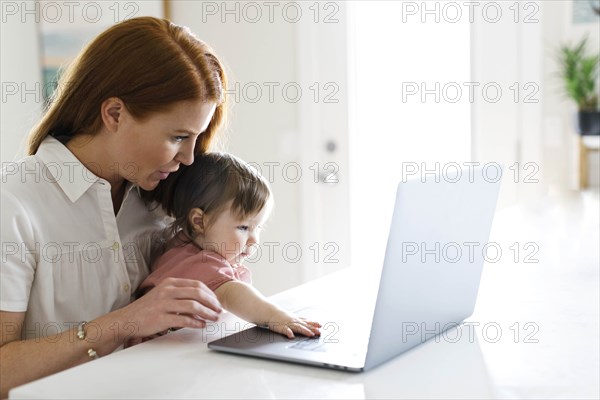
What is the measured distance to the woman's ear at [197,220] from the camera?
1407mm

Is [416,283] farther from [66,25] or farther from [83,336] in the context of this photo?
[66,25]

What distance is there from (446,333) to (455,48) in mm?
2135

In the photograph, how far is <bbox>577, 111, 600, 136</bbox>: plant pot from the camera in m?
3.16

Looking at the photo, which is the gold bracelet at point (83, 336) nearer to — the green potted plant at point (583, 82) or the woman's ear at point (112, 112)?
the woman's ear at point (112, 112)

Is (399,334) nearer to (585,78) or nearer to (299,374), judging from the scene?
(299,374)

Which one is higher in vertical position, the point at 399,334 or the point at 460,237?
the point at 460,237

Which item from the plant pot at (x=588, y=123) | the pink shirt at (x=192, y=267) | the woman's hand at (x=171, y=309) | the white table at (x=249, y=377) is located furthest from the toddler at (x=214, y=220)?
the plant pot at (x=588, y=123)

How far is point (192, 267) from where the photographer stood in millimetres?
1348

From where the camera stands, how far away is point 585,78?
322 centimetres

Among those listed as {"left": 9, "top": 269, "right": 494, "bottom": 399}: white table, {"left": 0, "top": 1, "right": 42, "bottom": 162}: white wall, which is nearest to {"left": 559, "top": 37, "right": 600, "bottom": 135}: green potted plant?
{"left": 0, "top": 1, "right": 42, "bottom": 162}: white wall

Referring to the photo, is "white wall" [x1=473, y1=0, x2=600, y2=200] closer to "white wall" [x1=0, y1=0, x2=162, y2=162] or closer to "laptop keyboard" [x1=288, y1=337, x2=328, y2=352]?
"white wall" [x1=0, y1=0, x2=162, y2=162]

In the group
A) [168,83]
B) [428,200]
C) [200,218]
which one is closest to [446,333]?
[428,200]

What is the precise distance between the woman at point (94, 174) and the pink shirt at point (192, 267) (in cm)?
5

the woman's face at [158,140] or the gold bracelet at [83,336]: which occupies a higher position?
the woman's face at [158,140]
